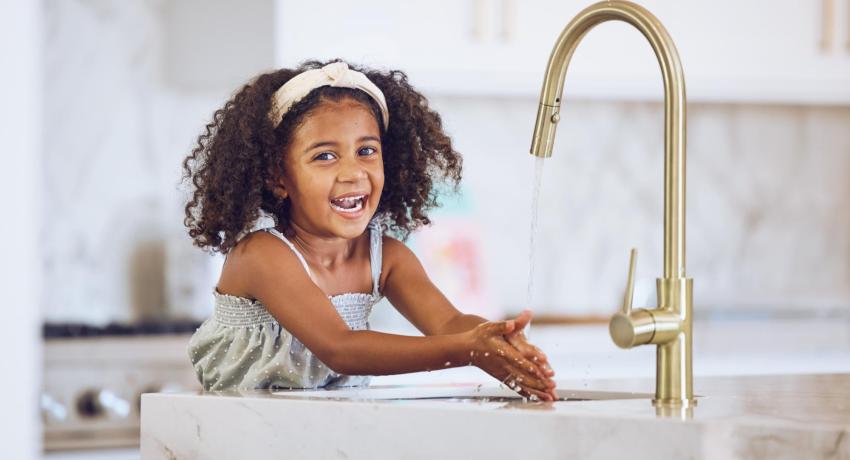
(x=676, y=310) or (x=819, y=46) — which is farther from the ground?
(x=819, y=46)

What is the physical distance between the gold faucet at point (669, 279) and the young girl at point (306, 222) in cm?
40

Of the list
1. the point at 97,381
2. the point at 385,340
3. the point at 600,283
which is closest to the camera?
the point at 385,340

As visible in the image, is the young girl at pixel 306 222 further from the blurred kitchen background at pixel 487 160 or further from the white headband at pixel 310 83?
the blurred kitchen background at pixel 487 160

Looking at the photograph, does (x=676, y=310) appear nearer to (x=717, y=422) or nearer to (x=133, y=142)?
(x=717, y=422)

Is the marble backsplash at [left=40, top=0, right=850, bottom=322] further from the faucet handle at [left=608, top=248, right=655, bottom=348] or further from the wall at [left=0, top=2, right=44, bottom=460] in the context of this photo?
the faucet handle at [left=608, top=248, right=655, bottom=348]

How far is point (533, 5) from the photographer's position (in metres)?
2.82

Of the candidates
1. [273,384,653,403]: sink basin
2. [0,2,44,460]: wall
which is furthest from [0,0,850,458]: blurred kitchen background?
[273,384,653,403]: sink basin

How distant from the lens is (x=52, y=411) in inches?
102

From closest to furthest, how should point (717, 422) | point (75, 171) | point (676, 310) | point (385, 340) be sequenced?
1. point (717, 422)
2. point (676, 310)
3. point (385, 340)
4. point (75, 171)

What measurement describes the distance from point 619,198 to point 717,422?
2570 millimetres

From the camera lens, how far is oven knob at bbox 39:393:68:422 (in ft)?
8.52

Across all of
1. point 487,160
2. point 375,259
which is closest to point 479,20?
point 487,160

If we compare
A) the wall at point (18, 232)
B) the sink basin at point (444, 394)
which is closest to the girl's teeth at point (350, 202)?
the sink basin at point (444, 394)

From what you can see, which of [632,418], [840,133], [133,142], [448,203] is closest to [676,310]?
[632,418]
